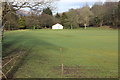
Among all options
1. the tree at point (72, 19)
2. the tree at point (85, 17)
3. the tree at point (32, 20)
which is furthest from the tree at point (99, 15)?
the tree at point (32, 20)

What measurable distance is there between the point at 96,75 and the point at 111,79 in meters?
0.82

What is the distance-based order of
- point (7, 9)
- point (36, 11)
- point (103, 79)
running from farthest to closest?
point (103, 79) → point (36, 11) → point (7, 9)

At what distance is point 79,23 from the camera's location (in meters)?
70.2

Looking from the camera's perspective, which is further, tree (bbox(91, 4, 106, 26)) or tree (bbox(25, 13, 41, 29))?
tree (bbox(91, 4, 106, 26))

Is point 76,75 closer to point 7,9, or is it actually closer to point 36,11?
point 36,11

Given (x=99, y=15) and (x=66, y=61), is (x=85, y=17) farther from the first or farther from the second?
(x=66, y=61)

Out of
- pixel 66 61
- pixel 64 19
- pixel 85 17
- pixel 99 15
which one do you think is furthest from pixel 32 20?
pixel 85 17

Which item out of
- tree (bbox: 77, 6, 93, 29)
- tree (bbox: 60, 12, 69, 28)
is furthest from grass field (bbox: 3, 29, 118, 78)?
tree (bbox: 77, 6, 93, 29)

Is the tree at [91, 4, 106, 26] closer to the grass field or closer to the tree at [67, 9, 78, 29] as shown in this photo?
the tree at [67, 9, 78, 29]

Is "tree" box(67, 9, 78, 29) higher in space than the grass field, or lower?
higher

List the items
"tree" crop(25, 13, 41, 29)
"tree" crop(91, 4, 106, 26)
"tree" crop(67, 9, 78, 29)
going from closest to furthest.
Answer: "tree" crop(25, 13, 41, 29) → "tree" crop(91, 4, 106, 26) → "tree" crop(67, 9, 78, 29)

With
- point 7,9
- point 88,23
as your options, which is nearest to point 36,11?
point 7,9

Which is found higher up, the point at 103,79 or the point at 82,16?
the point at 82,16

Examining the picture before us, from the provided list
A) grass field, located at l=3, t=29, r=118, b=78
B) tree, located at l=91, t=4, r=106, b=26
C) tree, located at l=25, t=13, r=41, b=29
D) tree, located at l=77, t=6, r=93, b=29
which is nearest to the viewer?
tree, located at l=25, t=13, r=41, b=29
